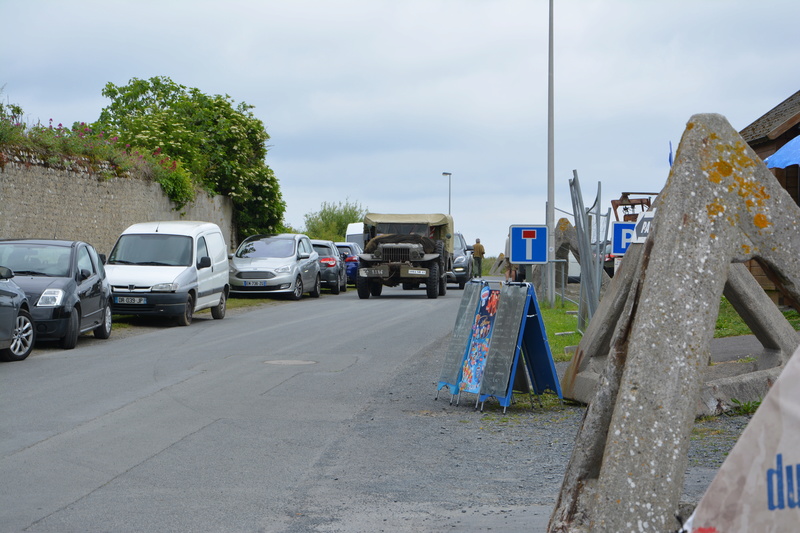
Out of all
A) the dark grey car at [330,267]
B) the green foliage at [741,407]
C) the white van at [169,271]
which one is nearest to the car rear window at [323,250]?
the dark grey car at [330,267]

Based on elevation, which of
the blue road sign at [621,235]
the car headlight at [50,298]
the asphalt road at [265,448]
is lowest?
the asphalt road at [265,448]

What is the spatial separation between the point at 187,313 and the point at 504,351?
11.4m

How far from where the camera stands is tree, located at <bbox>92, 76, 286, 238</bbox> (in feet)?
124

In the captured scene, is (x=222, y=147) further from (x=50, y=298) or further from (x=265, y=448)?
(x=265, y=448)

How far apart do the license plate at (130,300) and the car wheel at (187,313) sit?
0.84 meters

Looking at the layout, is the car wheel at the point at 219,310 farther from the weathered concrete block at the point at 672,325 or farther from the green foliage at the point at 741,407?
the weathered concrete block at the point at 672,325

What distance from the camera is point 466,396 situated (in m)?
10.1

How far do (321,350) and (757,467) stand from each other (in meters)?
12.1

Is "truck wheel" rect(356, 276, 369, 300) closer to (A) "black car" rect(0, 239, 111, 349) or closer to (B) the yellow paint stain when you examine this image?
(A) "black car" rect(0, 239, 111, 349)

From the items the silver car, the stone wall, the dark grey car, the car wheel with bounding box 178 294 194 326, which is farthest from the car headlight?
the dark grey car

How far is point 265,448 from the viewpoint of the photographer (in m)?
7.05

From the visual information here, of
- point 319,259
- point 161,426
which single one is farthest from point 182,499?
point 319,259

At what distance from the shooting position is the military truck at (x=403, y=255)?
2962 centimetres

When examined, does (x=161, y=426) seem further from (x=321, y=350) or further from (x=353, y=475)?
(x=321, y=350)
